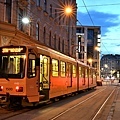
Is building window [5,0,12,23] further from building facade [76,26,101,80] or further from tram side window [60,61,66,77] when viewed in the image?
building facade [76,26,101,80]

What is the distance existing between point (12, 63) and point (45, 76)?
3.00m

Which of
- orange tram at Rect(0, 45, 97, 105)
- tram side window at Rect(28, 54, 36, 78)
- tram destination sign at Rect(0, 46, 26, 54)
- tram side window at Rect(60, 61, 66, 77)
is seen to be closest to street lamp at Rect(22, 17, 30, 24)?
tram side window at Rect(60, 61, 66, 77)

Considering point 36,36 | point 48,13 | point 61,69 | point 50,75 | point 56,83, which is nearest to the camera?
point 50,75

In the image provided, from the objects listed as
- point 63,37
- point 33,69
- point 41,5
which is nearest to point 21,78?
point 33,69

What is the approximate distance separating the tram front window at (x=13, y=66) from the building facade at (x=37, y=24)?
8.65m

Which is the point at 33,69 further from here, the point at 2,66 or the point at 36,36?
the point at 36,36

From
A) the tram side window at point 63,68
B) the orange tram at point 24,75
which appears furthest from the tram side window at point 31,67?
the tram side window at point 63,68

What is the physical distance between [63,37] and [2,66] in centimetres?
3336

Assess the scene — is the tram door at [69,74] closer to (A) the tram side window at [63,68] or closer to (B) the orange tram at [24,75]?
(A) the tram side window at [63,68]

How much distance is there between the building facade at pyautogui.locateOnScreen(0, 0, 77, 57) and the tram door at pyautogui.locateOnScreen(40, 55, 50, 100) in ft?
23.8

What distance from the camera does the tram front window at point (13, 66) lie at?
17.0m

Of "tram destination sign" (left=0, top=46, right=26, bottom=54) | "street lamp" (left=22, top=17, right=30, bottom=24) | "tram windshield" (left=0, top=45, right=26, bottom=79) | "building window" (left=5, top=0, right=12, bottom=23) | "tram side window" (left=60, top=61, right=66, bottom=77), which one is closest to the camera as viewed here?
"tram windshield" (left=0, top=45, right=26, bottom=79)

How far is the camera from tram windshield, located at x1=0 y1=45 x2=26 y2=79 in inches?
671

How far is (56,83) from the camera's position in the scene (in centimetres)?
2164
